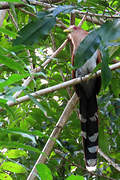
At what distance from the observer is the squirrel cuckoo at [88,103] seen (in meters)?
2.04

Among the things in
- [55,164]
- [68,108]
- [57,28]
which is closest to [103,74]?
[68,108]

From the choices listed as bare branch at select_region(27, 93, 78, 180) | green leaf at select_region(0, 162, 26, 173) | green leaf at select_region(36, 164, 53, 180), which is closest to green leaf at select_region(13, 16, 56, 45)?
green leaf at select_region(36, 164, 53, 180)

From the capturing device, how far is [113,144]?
2.24m

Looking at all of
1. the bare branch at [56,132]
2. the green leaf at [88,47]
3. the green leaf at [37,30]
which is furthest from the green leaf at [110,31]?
the bare branch at [56,132]

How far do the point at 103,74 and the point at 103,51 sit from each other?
3.3 inches

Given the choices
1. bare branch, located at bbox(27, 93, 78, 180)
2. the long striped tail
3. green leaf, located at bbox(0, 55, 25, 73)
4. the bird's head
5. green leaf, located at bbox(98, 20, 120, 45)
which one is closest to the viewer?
green leaf, located at bbox(98, 20, 120, 45)

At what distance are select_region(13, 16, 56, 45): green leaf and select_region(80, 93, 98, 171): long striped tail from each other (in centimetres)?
124

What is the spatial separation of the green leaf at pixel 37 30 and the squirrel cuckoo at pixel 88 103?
3.81 feet

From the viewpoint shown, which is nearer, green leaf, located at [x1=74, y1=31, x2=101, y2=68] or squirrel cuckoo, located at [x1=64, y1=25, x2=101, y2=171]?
green leaf, located at [x1=74, y1=31, x2=101, y2=68]

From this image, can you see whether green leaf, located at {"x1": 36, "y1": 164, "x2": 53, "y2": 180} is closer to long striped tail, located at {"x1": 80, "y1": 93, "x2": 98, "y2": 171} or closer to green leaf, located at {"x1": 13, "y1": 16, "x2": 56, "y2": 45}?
green leaf, located at {"x1": 13, "y1": 16, "x2": 56, "y2": 45}

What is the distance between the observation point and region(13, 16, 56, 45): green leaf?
941 millimetres

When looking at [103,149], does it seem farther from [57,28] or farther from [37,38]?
[37,38]

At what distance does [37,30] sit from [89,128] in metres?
1.41

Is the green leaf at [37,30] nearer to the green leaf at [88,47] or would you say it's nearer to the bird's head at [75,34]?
the green leaf at [88,47]
